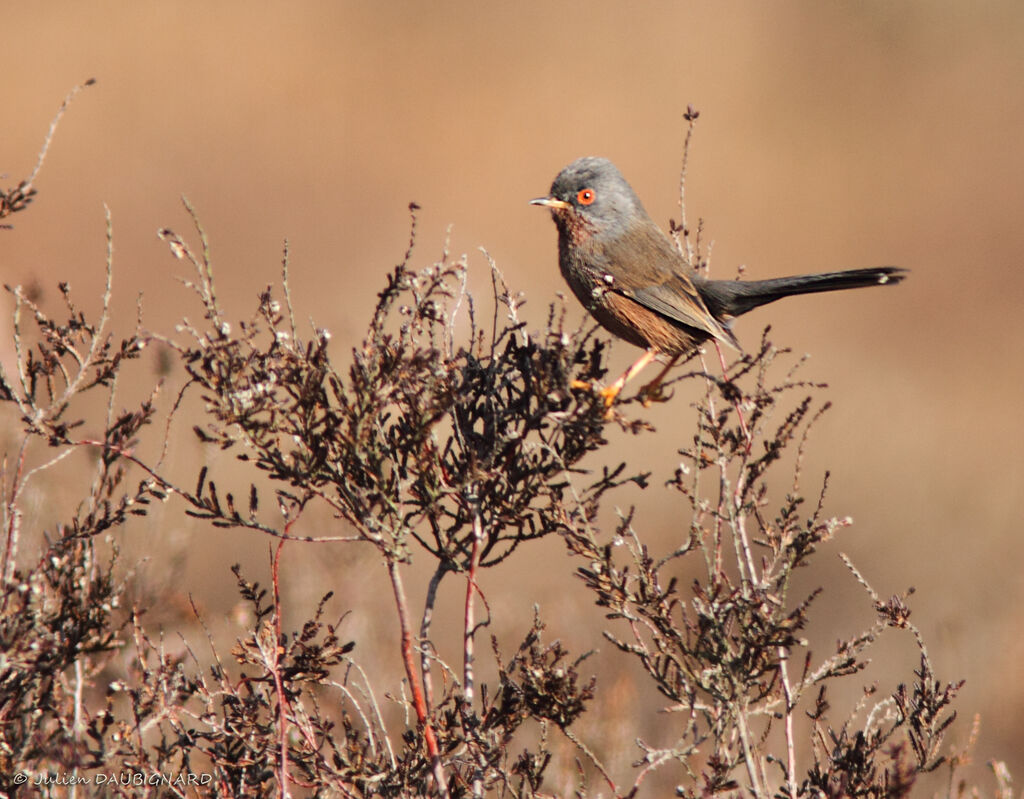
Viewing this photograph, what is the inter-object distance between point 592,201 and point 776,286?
101 centimetres

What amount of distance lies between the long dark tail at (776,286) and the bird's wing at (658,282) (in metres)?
0.08

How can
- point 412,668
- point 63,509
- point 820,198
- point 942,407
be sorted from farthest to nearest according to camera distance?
1. point 820,198
2. point 942,407
3. point 63,509
4. point 412,668

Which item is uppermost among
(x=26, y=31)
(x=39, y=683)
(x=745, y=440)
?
(x=26, y=31)

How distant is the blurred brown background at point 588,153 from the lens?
1386 centimetres

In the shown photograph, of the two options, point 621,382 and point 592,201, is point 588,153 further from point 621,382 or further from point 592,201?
point 621,382

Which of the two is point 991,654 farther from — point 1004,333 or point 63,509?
point 1004,333

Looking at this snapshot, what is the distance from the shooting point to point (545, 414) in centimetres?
312

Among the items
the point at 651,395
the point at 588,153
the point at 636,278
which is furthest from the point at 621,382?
the point at 588,153

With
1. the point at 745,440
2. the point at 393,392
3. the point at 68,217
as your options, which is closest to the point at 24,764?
the point at 393,392

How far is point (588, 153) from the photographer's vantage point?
1573cm

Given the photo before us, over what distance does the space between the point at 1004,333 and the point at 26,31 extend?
15898 mm

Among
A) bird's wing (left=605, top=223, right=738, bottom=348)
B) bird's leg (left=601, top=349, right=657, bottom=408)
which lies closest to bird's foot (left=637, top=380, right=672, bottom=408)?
bird's leg (left=601, top=349, right=657, bottom=408)

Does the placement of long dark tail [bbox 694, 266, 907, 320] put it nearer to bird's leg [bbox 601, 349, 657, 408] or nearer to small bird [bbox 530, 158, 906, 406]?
small bird [bbox 530, 158, 906, 406]

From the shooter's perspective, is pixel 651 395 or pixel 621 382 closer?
pixel 651 395
